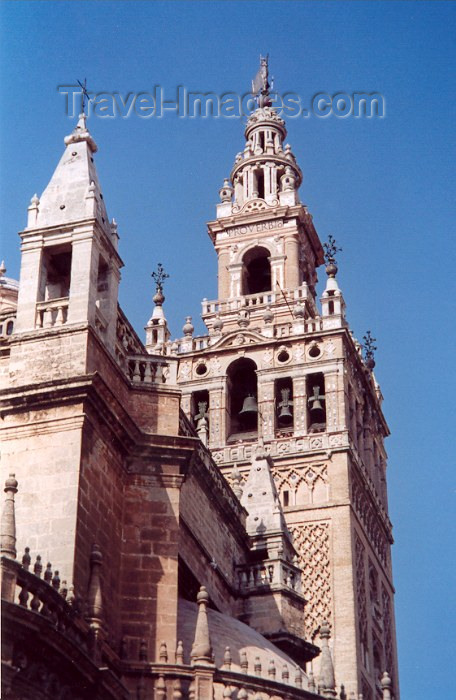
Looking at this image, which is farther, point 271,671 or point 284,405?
point 284,405

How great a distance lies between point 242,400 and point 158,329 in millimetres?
3782

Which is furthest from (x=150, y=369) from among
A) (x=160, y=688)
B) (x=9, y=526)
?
(x=9, y=526)

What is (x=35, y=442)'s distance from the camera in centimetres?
2030

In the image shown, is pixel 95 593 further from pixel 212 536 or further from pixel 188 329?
pixel 188 329

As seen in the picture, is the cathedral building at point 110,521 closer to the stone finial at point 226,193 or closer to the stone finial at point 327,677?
the stone finial at point 327,677

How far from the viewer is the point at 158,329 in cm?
4575

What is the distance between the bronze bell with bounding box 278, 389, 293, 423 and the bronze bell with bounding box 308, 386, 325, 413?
0.61 meters

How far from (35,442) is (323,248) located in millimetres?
30755

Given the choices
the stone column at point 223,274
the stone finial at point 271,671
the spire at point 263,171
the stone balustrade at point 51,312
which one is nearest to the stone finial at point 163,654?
the stone finial at point 271,671

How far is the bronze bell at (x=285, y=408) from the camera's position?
4203cm

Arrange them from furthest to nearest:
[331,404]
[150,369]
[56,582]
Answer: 1. [331,404]
2. [150,369]
3. [56,582]

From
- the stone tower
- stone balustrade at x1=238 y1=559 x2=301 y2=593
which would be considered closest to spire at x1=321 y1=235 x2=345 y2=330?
the stone tower

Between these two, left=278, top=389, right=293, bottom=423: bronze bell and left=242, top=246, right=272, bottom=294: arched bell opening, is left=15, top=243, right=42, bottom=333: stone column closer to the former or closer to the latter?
left=278, top=389, right=293, bottom=423: bronze bell

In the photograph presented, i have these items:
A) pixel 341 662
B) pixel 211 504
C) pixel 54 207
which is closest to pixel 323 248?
pixel 341 662
